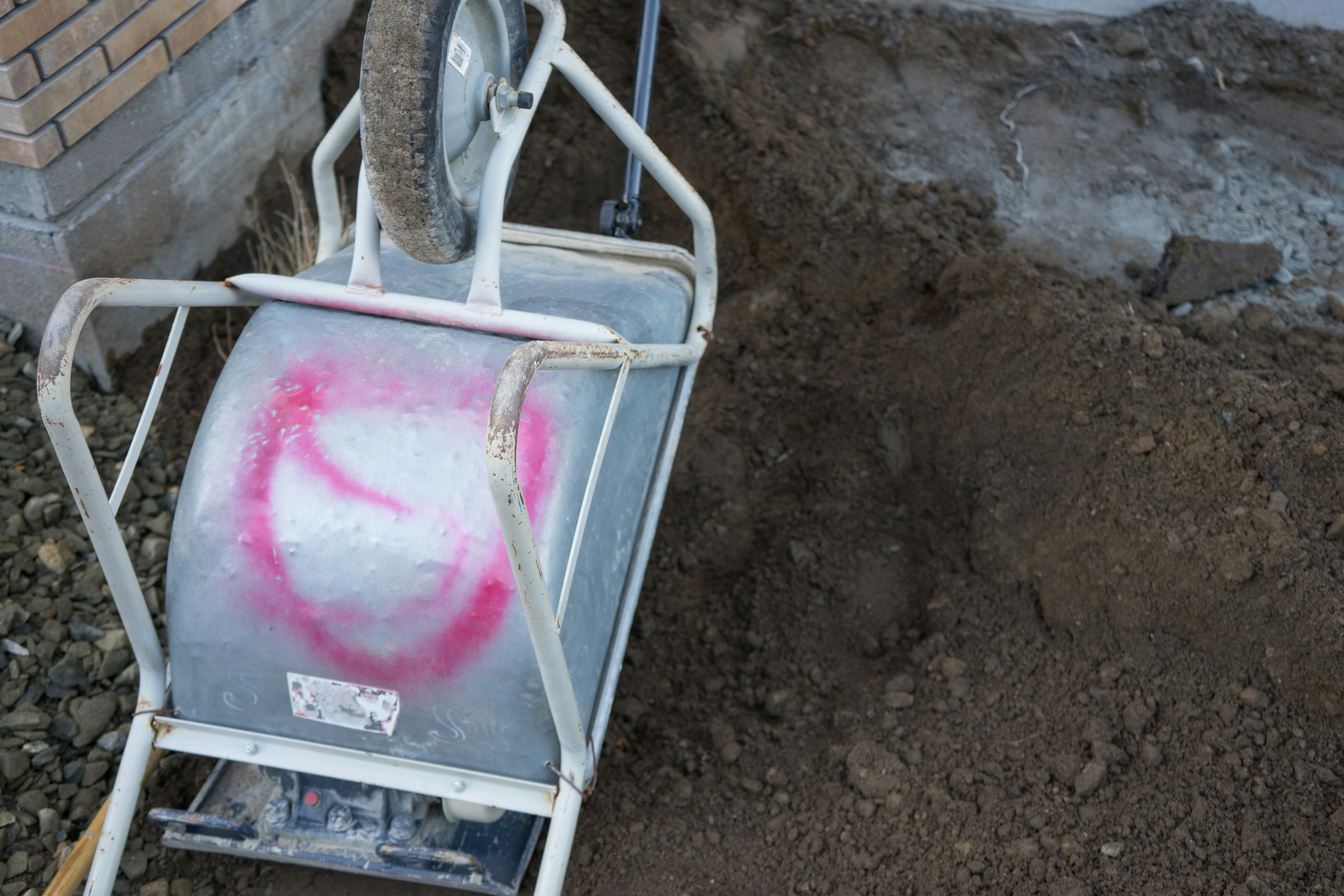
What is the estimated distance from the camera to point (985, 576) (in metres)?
2.47

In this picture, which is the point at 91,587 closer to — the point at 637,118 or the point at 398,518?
the point at 398,518

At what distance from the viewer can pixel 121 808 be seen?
1.63 m

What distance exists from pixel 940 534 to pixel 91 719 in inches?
81.3

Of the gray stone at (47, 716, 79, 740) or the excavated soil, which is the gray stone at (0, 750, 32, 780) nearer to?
the gray stone at (47, 716, 79, 740)

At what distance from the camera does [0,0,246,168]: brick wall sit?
88.0 inches

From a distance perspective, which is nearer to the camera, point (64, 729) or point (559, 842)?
point (559, 842)

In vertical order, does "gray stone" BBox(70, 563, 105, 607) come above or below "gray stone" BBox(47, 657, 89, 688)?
above

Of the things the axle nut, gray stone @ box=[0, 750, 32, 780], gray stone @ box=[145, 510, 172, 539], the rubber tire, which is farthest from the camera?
gray stone @ box=[145, 510, 172, 539]

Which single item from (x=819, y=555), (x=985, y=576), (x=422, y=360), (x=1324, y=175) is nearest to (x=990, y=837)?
(x=985, y=576)

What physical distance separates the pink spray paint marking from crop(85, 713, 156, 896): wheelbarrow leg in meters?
0.33

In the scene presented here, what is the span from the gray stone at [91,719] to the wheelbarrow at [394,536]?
23.0 inches

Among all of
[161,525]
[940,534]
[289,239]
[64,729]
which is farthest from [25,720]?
[940,534]

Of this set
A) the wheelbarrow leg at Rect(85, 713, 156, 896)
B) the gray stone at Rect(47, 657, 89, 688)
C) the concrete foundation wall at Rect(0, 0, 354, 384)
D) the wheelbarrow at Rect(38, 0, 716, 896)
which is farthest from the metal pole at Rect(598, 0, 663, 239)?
the gray stone at Rect(47, 657, 89, 688)

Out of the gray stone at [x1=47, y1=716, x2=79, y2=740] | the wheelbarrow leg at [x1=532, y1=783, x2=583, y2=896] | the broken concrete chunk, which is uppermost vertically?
the broken concrete chunk
